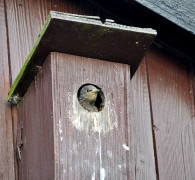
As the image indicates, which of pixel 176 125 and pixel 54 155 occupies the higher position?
pixel 176 125

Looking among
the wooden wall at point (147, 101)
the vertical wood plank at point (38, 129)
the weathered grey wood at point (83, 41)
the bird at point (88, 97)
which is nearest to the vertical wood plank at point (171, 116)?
the wooden wall at point (147, 101)

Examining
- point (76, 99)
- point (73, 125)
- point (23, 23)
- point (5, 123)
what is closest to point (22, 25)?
point (23, 23)

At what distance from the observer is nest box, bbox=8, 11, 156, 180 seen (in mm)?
2467

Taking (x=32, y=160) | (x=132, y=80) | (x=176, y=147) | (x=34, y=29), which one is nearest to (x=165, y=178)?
(x=176, y=147)

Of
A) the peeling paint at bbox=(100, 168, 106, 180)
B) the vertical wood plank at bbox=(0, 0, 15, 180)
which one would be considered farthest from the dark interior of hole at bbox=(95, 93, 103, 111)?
the vertical wood plank at bbox=(0, 0, 15, 180)

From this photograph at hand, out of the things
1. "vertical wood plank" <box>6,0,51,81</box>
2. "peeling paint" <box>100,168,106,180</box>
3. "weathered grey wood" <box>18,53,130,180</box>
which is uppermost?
"vertical wood plank" <box>6,0,51,81</box>

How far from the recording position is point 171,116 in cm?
323

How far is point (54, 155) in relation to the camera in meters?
2.40

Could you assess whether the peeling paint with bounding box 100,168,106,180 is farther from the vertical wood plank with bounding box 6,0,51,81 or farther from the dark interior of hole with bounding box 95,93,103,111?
the vertical wood plank with bounding box 6,0,51,81

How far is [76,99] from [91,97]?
0.06 metres

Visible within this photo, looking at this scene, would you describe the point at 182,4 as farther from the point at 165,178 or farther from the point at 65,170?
the point at 65,170

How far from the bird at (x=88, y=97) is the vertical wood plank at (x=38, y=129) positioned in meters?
0.14

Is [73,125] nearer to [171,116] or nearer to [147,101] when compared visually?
[147,101]

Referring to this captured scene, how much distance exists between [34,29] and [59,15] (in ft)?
2.04
